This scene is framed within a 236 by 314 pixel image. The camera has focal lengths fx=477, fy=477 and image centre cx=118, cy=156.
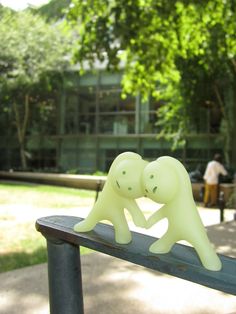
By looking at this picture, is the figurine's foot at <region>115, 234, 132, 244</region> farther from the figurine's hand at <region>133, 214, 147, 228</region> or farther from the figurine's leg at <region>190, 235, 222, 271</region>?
the figurine's leg at <region>190, 235, 222, 271</region>

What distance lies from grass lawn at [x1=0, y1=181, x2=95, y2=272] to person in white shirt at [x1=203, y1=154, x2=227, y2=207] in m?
3.86

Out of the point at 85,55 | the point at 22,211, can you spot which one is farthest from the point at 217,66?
the point at 22,211

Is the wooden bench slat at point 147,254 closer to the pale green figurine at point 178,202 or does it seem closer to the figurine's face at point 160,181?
the pale green figurine at point 178,202

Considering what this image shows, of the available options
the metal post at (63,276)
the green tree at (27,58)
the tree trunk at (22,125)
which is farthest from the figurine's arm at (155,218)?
the tree trunk at (22,125)

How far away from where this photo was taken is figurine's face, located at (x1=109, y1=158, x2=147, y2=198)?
2963mm

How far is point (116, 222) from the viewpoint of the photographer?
3.31 meters

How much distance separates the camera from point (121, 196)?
3.19 meters

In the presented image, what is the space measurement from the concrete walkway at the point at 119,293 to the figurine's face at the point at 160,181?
6.31 ft

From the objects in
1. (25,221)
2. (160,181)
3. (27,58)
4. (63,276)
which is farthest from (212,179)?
(27,58)

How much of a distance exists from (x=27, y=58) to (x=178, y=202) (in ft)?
93.8

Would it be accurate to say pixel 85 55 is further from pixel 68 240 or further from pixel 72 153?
pixel 72 153

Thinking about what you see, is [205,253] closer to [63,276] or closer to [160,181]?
[160,181]

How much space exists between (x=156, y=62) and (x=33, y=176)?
1278 centimetres

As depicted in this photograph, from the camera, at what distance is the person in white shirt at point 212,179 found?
15.2 metres
